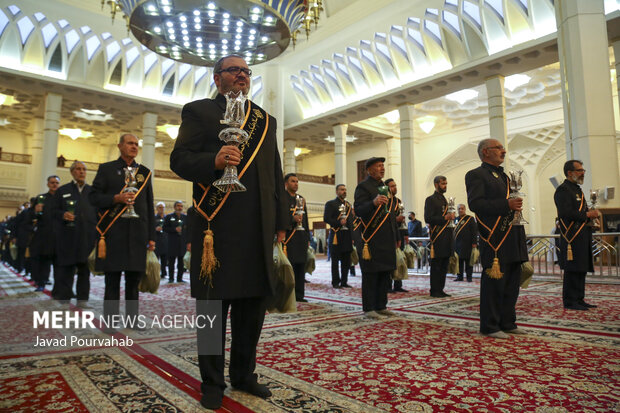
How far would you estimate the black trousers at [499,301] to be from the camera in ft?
10.6

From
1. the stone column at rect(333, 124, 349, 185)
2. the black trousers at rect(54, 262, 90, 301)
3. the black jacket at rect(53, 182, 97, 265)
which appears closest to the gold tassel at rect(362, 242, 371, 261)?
the black jacket at rect(53, 182, 97, 265)

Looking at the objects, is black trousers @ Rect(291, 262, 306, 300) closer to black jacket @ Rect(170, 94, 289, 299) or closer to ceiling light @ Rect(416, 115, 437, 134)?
black jacket @ Rect(170, 94, 289, 299)

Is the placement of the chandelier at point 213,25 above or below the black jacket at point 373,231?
above

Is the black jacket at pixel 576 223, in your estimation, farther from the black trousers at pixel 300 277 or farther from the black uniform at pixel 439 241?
the black trousers at pixel 300 277

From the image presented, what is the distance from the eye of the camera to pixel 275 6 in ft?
25.1

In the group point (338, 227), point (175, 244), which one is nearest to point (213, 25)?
point (175, 244)

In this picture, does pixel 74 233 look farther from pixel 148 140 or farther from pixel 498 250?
pixel 148 140

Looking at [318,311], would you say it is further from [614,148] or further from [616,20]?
[616,20]

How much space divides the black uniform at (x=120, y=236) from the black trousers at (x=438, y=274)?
3756mm

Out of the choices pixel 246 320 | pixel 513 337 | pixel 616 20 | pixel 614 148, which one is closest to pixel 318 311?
pixel 513 337

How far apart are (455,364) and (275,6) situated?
7095 millimetres

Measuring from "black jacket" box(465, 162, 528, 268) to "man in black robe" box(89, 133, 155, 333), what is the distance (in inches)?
108

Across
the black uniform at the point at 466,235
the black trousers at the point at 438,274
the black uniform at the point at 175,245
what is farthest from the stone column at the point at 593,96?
the black uniform at the point at 175,245

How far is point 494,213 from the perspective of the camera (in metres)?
3.25
